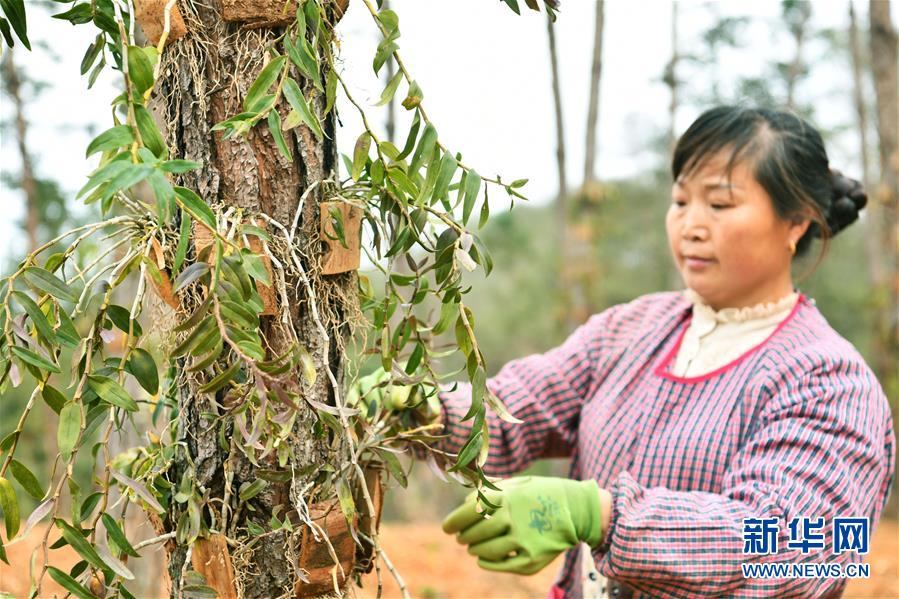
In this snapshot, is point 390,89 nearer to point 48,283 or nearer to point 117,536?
point 48,283

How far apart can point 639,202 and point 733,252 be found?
566 inches

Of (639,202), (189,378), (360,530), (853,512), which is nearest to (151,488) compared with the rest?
(189,378)

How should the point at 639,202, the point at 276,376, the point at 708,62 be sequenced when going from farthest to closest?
the point at 639,202
the point at 708,62
the point at 276,376

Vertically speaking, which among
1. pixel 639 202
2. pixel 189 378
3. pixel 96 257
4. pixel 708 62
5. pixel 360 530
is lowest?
pixel 639 202

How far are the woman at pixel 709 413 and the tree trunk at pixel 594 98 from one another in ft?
11.8

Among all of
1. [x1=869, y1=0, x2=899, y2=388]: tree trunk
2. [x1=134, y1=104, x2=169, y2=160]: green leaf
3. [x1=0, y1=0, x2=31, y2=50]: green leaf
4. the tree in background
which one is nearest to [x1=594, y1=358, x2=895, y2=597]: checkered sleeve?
the tree in background

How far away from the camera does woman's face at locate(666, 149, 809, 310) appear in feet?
5.38

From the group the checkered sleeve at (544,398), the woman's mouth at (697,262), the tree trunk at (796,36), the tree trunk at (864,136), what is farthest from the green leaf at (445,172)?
the tree trunk at (796,36)

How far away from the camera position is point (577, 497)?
140 cm

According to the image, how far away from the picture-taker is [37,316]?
80cm

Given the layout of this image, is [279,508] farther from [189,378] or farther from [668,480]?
[668,480]

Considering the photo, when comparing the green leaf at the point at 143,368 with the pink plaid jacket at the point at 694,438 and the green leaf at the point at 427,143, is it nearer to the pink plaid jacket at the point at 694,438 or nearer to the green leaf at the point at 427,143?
the green leaf at the point at 427,143

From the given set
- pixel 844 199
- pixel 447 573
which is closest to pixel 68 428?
pixel 844 199

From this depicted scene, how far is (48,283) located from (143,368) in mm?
119
